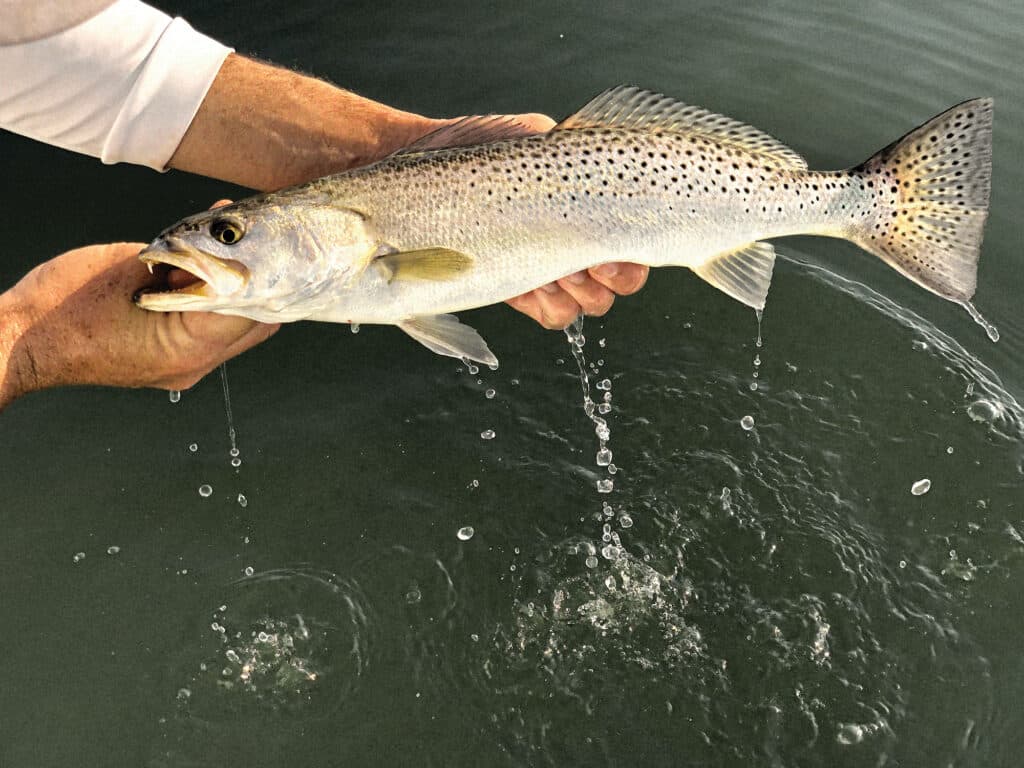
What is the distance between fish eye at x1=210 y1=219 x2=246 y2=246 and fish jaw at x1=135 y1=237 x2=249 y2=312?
7cm

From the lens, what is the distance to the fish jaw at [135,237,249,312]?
108 inches

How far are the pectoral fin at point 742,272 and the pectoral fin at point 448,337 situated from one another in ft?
2.85

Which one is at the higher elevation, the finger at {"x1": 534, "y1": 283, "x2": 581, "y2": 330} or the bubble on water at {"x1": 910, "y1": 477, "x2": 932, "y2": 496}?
the finger at {"x1": 534, "y1": 283, "x2": 581, "y2": 330}

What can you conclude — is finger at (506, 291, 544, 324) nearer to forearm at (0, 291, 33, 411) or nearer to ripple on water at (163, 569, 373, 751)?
ripple on water at (163, 569, 373, 751)

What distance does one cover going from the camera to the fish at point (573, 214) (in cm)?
298

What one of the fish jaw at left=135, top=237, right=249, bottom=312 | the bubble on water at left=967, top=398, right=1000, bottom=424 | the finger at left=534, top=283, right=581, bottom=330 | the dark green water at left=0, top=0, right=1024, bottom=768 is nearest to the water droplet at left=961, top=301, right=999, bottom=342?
the dark green water at left=0, top=0, right=1024, bottom=768

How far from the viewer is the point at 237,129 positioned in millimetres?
3672

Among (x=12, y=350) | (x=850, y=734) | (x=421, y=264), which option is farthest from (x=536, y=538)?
(x=12, y=350)

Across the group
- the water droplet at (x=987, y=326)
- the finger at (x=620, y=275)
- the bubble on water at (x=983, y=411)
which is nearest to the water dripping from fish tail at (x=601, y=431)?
the finger at (x=620, y=275)

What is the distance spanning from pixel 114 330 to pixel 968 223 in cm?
296

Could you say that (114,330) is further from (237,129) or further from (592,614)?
(592,614)

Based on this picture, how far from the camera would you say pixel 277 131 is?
3.70 meters

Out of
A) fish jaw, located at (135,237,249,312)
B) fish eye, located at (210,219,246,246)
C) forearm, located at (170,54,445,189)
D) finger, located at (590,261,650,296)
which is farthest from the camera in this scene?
forearm, located at (170,54,445,189)

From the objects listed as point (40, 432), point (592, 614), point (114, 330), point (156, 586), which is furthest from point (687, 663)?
point (40, 432)
